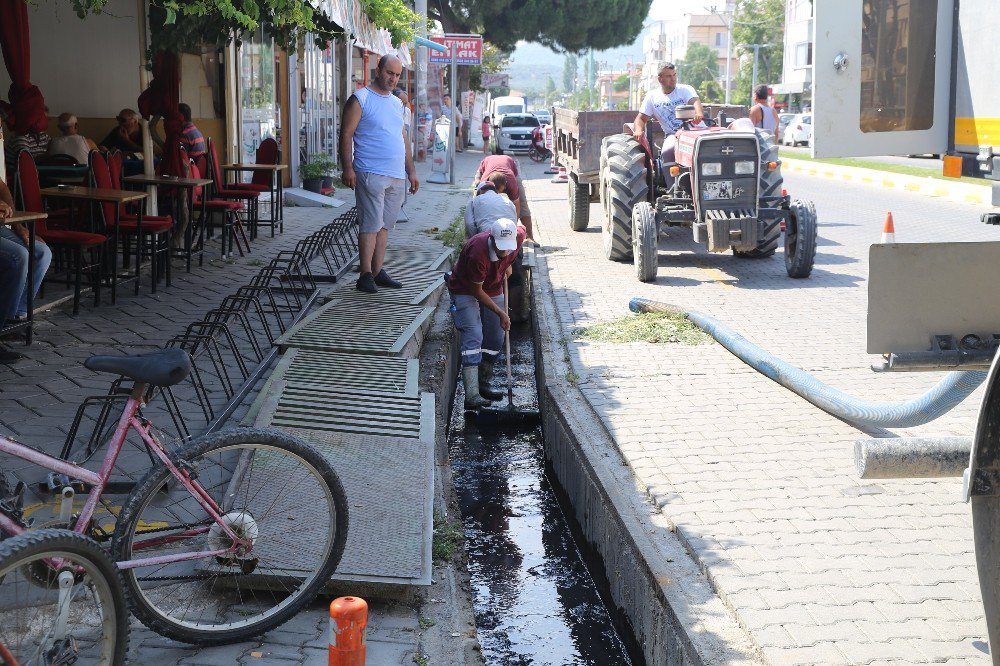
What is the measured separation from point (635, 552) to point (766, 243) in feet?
27.4

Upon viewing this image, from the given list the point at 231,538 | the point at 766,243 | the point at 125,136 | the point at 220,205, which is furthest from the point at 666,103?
the point at 231,538

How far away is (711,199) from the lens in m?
11.3

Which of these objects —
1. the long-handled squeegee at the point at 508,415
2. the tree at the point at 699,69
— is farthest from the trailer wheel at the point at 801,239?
the tree at the point at 699,69

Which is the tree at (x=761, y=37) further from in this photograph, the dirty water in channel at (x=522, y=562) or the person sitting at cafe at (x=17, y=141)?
the dirty water in channel at (x=522, y=562)

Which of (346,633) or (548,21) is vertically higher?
(548,21)

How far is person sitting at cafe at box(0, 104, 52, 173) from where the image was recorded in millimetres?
10688

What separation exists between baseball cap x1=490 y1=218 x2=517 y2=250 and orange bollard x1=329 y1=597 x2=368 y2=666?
A: 4.94 meters

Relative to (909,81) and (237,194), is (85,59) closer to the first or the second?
(237,194)

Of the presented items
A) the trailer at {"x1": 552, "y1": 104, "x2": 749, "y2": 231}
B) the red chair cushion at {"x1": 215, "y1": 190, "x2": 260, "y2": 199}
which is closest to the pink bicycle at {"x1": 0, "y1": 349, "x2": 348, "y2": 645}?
the red chair cushion at {"x1": 215, "y1": 190, "x2": 260, "y2": 199}

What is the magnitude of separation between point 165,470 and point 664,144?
389 inches

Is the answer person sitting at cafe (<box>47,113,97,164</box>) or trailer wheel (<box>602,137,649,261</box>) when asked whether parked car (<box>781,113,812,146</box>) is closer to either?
trailer wheel (<box>602,137,649,261</box>)

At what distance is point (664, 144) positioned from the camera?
12.7 m

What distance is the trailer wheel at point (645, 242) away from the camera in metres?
11.2

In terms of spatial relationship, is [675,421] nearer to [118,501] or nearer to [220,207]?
[118,501]
